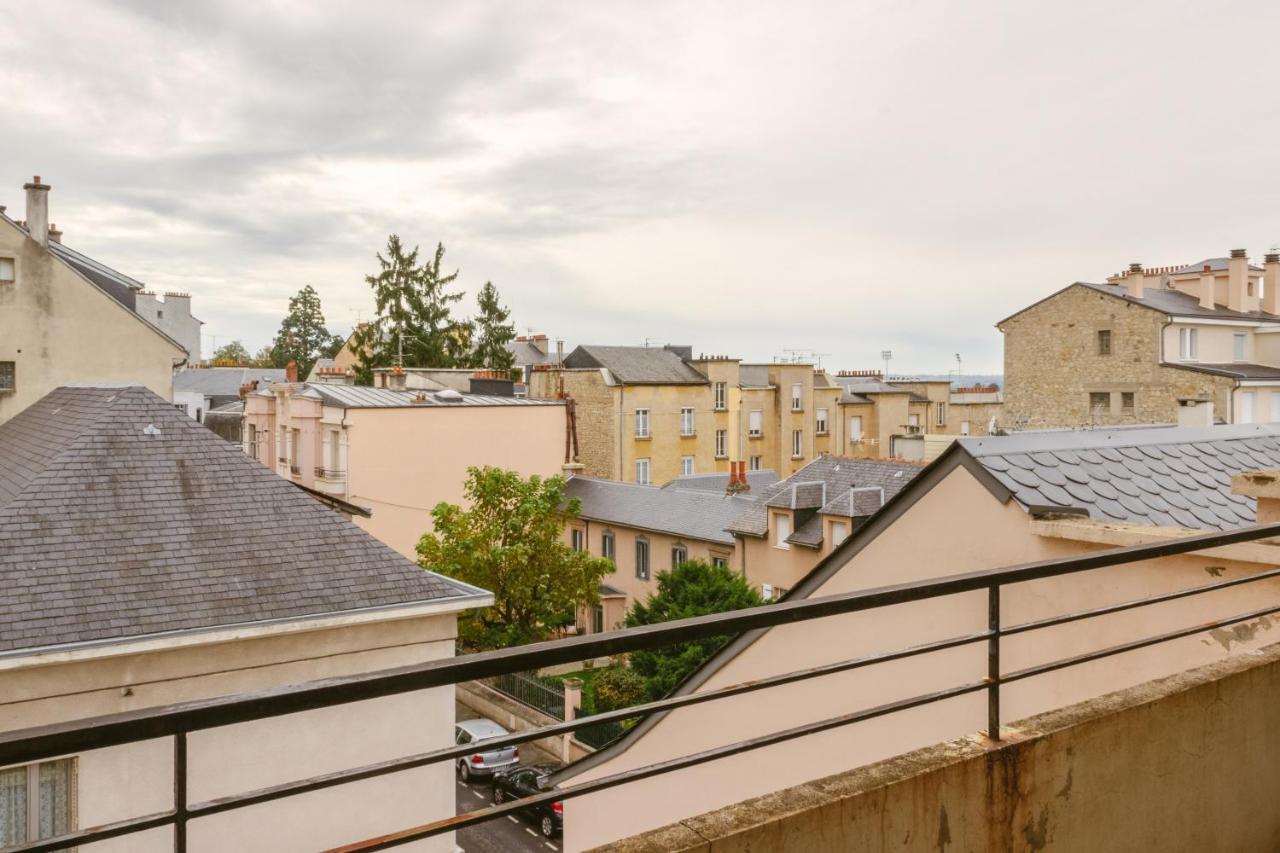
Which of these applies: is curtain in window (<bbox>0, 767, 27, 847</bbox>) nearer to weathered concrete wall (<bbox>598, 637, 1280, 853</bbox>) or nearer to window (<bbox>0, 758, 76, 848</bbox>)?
window (<bbox>0, 758, 76, 848</bbox>)

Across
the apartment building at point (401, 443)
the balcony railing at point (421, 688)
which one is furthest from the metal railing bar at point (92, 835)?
the apartment building at point (401, 443)

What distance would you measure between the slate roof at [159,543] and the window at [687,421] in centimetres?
3304

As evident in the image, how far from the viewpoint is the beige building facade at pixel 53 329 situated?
63.9 feet

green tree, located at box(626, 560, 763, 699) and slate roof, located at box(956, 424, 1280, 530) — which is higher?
slate roof, located at box(956, 424, 1280, 530)

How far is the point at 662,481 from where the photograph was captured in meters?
42.8

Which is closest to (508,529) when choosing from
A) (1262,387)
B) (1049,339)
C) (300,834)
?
(300,834)

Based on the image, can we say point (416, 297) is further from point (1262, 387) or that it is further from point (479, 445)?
point (1262, 387)

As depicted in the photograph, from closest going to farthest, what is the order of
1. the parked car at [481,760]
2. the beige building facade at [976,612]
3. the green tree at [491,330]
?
the beige building facade at [976,612] < the parked car at [481,760] < the green tree at [491,330]

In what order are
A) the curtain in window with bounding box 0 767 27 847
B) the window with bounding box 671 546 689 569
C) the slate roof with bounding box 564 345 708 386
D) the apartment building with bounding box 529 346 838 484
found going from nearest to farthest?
1. the curtain in window with bounding box 0 767 27 847
2. the window with bounding box 671 546 689 569
3. the apartment building with bounding box 529 346 838 484
4. the slate roof with bounding box 564 345 708 386

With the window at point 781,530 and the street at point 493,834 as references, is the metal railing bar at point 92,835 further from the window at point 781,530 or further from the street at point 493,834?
the window at point 781,530

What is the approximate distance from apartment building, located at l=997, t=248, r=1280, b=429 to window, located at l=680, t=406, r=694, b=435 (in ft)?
45.5

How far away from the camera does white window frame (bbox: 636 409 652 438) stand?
41719mm

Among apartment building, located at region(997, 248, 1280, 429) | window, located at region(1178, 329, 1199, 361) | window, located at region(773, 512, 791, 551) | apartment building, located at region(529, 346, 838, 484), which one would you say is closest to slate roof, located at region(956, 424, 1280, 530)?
window, located at region(773, 512, 791, 551)

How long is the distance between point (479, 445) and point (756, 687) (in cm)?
2985
